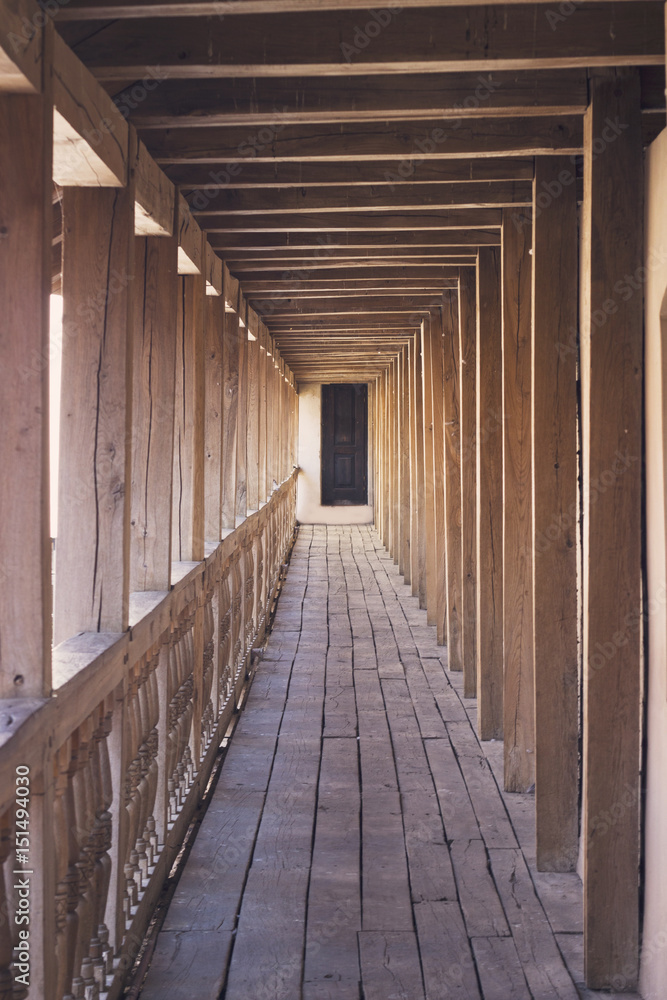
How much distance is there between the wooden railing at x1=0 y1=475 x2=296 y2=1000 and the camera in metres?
1.84

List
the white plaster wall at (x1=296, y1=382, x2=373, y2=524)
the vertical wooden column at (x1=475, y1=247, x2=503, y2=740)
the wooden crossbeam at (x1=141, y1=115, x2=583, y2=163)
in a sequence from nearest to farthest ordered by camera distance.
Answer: the wooden crossbeam at (x1=141, y1=115, x2=583, y2=163) → the vertical wooden column at (x1=475, y1=247, x2=503, y2=740) → the white plaster wall at (x1=296, y1=382, x2=373, y2=524)

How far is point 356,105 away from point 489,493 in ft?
8.09

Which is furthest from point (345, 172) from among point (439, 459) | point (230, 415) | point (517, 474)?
point (439, 459)

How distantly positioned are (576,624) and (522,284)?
1.68m

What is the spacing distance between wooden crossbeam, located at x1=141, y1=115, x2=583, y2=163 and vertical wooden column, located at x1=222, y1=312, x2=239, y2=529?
230 cm

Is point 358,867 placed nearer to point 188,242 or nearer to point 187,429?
point 187,429

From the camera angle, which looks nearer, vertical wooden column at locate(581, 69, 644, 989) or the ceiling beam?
vertical wooden column at locate(581, 69, 644, 989)

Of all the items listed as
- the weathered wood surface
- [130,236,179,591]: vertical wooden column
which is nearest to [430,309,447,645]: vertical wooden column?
the weathered wood surface

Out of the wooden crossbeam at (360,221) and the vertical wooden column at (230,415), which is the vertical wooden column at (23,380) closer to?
the wooden crossbeam at (360,221)

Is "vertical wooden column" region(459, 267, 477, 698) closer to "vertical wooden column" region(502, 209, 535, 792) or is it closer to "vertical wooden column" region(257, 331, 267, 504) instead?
"vertical wooden column" region(502, 209, 535, 792)

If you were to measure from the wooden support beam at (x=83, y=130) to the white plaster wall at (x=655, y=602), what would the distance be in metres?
1.58

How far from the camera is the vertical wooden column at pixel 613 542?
2.77 metres

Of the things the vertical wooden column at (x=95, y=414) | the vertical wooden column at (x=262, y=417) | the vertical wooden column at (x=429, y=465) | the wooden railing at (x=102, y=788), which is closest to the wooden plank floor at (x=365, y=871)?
the wooden railing at (x=102, y=788)

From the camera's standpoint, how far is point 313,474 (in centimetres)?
1797
